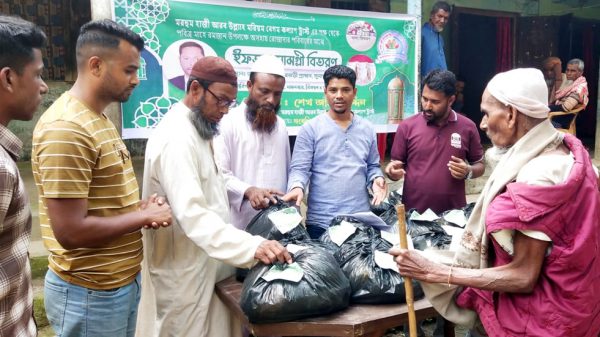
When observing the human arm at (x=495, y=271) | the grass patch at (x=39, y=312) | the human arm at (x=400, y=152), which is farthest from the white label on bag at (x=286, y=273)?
the grass patch at (x=39, y=312)

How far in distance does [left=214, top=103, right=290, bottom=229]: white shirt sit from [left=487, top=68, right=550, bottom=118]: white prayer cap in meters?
1.61

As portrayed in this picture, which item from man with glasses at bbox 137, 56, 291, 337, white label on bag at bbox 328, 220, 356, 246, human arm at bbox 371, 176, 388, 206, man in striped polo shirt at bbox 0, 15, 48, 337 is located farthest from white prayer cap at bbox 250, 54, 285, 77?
man in striped polo shirt at bbox 0, 15, 48, 337

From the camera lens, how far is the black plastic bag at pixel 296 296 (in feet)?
5.72

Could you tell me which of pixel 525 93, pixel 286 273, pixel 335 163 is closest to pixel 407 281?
pixel 286 273

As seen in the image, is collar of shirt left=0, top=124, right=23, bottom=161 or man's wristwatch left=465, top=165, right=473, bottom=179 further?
man's wristwatch left=465, top=165, right=473, bottom=179

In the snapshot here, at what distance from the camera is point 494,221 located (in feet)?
4.75

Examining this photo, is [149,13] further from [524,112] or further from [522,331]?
[522,331]

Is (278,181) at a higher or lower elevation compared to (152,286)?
higher

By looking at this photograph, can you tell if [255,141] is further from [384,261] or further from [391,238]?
[384,261]

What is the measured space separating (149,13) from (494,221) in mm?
3161

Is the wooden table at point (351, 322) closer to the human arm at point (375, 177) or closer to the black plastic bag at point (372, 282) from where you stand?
the black plastic bag at point (372, 282)

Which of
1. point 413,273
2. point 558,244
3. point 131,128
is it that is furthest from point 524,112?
point 131,128

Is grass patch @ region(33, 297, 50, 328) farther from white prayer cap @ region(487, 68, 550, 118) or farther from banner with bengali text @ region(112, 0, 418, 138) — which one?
white prayer cap @ region(487, 68, 550, 118)

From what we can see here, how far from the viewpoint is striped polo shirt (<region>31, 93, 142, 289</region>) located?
157 centimetres
